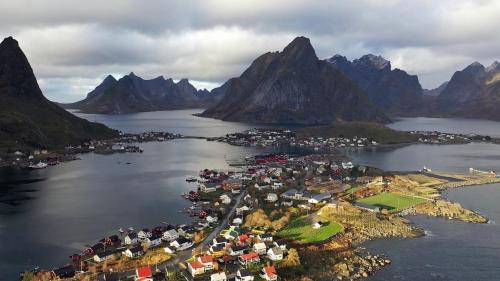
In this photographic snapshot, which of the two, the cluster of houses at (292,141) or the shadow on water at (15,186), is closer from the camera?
the shadow on water at (15,186)

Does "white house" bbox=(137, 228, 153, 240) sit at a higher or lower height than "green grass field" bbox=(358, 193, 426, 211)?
lower

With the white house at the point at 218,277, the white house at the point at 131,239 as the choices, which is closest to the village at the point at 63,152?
the white house at the point at 131,239

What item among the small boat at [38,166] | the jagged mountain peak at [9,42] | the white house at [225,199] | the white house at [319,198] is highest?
the jagged mountain peak at [9,42]

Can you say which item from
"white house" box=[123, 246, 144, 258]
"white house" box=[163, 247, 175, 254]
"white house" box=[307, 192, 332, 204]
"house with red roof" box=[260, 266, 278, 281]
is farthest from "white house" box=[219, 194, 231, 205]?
"house with red roof" box=[260, 266, 278, 281]

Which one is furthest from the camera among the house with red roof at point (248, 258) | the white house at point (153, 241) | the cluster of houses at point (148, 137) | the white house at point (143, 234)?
the cluster of houses at point (148, 137)

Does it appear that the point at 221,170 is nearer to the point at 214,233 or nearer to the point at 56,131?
the point at 214,233

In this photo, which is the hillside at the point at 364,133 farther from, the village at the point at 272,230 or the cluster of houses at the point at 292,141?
the village at the point at 272,230

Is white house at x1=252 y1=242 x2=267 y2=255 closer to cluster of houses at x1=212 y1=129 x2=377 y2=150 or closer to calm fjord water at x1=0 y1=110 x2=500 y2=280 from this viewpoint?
calm fjord water at x1=0 y1=110 x2=500 y2=280

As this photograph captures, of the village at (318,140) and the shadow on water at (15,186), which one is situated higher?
the village at (318,140)

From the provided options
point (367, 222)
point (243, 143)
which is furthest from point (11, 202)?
point (243, 143)

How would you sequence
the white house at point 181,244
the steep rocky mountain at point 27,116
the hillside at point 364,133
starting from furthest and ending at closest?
the hillside at point 364,133 → the steep rocky mountain at point 27,116 → the white house at point 181,244
